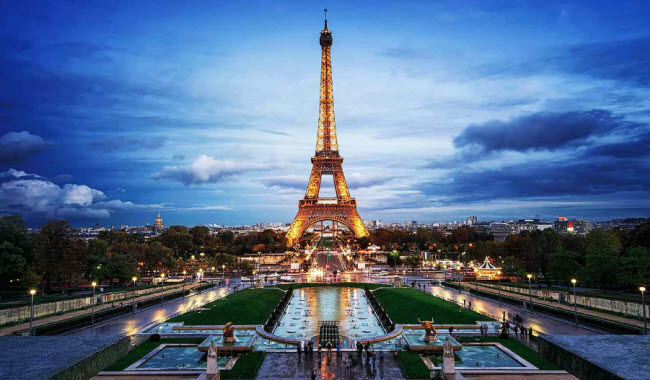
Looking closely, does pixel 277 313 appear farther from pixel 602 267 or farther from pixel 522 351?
pixel 602 267

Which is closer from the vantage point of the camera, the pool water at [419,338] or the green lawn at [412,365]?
the green lawn at [412,365]

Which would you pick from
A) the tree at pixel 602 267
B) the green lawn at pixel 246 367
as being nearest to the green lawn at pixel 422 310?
the green lawn at pixel 246 367

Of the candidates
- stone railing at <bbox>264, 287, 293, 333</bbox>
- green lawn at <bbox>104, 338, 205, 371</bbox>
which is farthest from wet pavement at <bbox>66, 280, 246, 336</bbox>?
stone railing at <bbox>264, 287, 293, 333</bbox>

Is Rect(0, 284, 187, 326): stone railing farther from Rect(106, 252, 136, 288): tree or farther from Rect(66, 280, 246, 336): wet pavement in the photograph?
Rect(106, 252, 136, 288): tree

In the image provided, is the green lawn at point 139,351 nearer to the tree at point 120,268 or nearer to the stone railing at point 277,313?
the stone railing at point 277,313

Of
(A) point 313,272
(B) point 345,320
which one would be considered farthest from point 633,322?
(A) point 313,272

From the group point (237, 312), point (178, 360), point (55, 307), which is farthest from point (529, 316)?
point (55, 307)
